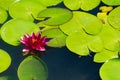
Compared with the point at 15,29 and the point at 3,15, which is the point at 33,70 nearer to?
the point at 15,29

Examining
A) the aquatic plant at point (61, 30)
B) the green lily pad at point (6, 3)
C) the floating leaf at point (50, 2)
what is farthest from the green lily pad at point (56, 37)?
the green lily pad at point (6, 3)

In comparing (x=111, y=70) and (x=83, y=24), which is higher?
(x=83, y=24)

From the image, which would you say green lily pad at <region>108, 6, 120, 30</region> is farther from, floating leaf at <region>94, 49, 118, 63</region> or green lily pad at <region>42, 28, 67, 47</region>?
green lily pad at <region>42, 28, 67, 47</region>

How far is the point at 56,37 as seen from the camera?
1973 mm

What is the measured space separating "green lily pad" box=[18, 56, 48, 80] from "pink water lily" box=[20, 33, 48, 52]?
9 cm

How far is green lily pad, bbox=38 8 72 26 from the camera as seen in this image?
2059mm

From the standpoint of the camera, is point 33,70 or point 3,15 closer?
point 33,70

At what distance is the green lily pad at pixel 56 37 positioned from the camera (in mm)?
1941

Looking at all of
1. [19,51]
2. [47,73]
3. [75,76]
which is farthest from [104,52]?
[19,51]

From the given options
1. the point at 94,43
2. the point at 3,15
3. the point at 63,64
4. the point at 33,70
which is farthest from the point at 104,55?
the point at 3,15

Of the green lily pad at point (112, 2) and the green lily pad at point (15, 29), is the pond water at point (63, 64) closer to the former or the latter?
the green lily pad at point (15, 29)

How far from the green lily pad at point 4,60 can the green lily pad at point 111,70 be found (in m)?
0.57

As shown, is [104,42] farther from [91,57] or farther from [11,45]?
[11,45]

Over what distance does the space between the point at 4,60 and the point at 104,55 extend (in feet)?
2.01
